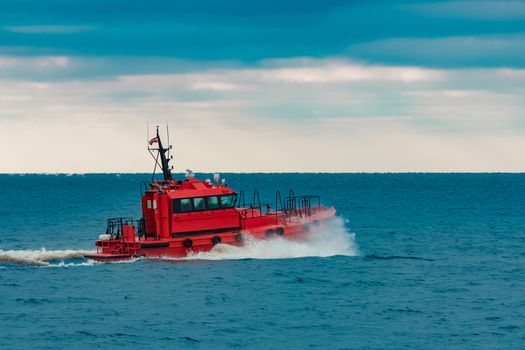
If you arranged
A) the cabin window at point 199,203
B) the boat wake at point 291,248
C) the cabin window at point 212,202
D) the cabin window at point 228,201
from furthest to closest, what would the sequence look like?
1. the cabin window at point 228,201
2. the cabin window at point 212,202
3. the cabin window at point 199,203
4. the boat wake at point 291,248

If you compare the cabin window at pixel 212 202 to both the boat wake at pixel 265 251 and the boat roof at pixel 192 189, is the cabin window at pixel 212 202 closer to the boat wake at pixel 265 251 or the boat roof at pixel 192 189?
the boat roof at pixel 192 189

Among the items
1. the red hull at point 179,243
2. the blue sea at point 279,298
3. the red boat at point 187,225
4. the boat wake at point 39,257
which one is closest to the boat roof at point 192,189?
the red boat at point 187,225

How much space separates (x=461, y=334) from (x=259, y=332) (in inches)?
270

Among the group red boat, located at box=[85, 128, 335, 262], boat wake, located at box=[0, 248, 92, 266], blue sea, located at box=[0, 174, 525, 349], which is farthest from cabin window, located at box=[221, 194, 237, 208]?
boat wake, located at box=[0, 248, 92, 266]

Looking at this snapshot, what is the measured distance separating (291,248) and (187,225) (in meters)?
5.71

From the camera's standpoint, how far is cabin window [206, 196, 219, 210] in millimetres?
47938

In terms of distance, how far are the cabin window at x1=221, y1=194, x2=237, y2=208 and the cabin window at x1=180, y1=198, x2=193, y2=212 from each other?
1.71 metres

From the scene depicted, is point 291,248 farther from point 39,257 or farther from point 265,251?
point 39,257

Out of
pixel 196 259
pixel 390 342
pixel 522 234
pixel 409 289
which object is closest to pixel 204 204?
pixel 196 259

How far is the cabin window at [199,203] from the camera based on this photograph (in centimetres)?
4766

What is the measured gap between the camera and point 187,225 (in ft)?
156

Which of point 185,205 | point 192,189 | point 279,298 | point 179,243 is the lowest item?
point 279,298

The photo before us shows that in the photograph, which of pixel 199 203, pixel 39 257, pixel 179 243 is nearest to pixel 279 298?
pixel 179 243

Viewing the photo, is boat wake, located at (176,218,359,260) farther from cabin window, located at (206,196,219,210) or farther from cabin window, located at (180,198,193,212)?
cabin window, located at (180,198,193,212)
